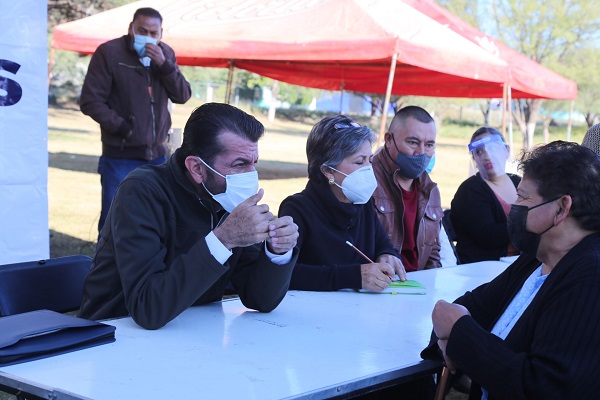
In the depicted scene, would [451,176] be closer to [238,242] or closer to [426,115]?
[426,115]

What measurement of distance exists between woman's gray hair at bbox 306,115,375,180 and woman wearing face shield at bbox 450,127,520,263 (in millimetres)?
1637

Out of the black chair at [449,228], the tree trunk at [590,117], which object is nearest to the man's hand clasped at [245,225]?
the black chair at [449,228]

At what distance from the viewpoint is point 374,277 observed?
3164 millimetres

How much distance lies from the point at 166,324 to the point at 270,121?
3921 cm

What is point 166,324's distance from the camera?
2479mm

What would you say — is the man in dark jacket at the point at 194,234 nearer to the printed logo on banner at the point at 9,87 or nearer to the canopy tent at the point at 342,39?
the printed logo on banner at the point at 9,87

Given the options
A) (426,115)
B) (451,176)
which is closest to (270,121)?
(451,176)

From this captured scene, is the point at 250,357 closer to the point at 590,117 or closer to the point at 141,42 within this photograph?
the point at 141,42

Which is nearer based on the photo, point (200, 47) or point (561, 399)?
point (561, 399)

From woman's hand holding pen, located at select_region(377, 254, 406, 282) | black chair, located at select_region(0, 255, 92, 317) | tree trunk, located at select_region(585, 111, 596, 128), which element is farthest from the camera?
tree trunk, located at select_region(585, 111, 596, 128)

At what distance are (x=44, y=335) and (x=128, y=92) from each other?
4172mm

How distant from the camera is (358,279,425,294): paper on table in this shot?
3.21m

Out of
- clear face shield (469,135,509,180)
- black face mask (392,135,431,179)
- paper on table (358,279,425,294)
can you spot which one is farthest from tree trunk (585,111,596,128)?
paper on table (358,279,425,294)

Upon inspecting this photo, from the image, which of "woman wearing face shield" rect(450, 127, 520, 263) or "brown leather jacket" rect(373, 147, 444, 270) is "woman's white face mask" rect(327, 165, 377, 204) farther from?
"woman wearing face shield" rect(450, 127, 520, 263)
